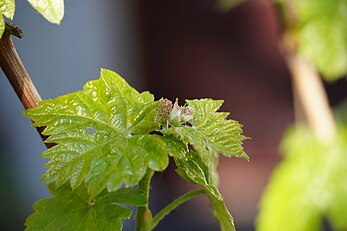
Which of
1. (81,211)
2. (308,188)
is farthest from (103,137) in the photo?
(308,188)

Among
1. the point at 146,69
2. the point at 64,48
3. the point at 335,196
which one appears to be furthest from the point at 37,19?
the point at 335,196

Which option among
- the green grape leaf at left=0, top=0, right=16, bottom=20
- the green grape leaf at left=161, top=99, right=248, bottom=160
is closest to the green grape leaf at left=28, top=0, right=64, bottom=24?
the green grape leaf at left=0, top=0, right=16, bottom=20

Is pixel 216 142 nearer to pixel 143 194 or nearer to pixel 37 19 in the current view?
pixel 143 194

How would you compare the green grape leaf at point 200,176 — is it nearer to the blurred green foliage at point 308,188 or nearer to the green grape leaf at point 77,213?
the green grape leaf at point 77,213

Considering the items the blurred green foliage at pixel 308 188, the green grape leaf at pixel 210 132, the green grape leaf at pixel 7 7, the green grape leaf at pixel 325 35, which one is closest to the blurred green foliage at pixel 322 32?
the green grape leaf at pixel 325 35

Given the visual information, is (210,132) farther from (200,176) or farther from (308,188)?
(308,188)

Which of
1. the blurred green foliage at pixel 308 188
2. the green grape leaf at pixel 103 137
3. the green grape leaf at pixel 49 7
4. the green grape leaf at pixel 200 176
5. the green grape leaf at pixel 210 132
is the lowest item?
the blurred green foliage at pixel 308 188
